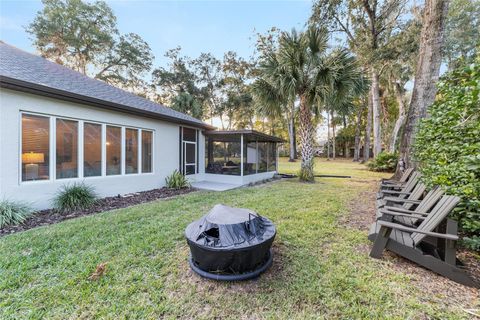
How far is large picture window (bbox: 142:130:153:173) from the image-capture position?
7.94m

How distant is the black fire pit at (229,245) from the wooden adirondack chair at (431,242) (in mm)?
1450

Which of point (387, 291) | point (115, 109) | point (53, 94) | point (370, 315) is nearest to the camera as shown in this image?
point (370, 315)

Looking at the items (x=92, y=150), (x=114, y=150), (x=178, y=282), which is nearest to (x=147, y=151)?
(x=114, y=150)

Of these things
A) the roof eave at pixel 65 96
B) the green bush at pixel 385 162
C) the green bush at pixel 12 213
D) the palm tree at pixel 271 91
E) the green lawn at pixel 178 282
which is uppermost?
the palm tree at pixel 271 91

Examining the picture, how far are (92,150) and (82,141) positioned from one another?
0.37 m

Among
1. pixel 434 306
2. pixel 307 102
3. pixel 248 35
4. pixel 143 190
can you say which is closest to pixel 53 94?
pixel 143 190

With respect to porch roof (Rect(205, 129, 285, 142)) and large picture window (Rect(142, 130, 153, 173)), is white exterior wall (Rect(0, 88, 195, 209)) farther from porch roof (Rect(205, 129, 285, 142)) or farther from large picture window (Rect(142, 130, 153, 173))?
porch roof (Rect(205, 129, 285, 142))

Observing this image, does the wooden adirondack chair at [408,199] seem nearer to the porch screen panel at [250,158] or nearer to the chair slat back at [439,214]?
the chair slat back at [439,214]

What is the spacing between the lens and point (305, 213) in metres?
4.66

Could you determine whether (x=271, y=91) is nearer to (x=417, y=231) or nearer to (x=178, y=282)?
(x=417, y=231)

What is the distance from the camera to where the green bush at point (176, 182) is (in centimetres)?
844

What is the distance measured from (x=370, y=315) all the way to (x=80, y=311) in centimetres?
261

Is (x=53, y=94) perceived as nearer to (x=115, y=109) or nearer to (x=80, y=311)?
(x=115, y=109)

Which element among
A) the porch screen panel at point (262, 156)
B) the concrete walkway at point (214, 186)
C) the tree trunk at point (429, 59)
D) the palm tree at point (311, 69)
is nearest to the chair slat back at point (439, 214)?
the tree trunk at point (429, 59)
